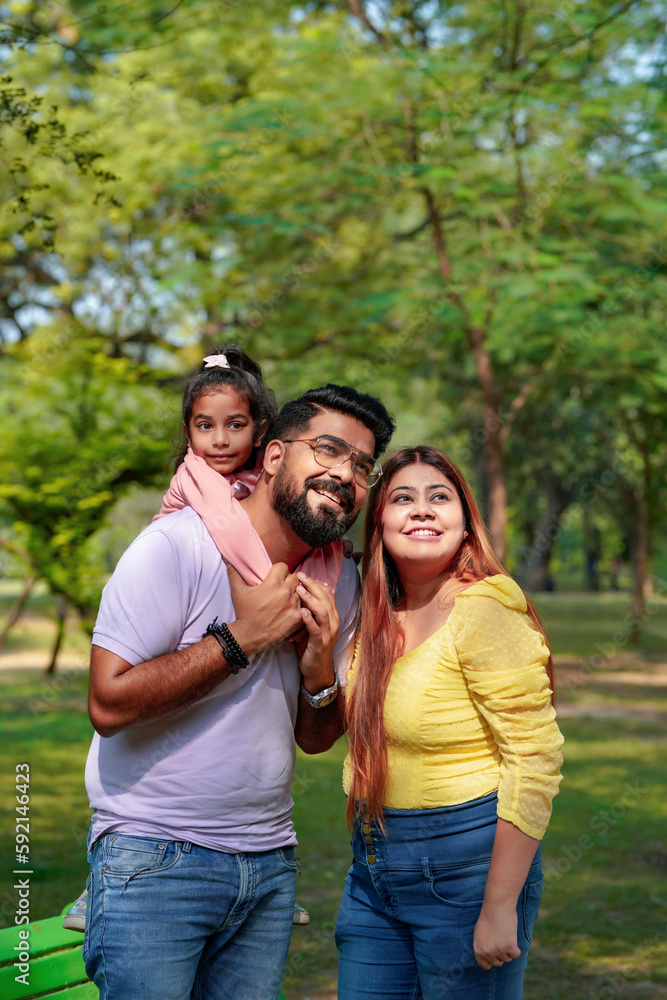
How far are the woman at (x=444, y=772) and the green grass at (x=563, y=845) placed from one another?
251 centimetres

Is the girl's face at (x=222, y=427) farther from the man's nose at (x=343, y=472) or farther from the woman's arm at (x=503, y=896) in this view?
the woman's arm at (x=503, y=896)

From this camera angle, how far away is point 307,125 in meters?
9.98

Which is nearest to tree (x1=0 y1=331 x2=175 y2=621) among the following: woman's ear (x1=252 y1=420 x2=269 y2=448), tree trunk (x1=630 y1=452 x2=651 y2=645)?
woman's ear (x1=252 y1=420 x2=269 y2=448)

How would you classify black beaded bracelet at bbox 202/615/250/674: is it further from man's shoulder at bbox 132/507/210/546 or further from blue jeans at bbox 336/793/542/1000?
blue jeans at bbox 336/793/542/1000

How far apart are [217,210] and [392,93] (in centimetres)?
426

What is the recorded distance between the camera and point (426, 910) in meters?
2.43

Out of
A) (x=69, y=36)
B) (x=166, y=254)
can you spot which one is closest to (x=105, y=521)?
(x=166, y=254)

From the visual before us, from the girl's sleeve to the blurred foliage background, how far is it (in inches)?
234

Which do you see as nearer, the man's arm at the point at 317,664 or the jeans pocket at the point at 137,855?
the jeans pocket at the point at 137,855

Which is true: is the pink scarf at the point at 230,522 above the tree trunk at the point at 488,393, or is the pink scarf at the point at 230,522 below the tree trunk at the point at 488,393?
below

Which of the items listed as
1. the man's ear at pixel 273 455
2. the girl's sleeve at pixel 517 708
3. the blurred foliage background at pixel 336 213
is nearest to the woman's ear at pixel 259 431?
the man's ear at pixel 273 455

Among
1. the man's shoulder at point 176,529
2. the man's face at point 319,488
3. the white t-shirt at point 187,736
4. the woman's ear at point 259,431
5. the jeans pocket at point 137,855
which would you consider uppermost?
the woman's ear at point 259,431

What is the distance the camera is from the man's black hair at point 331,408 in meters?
2.61

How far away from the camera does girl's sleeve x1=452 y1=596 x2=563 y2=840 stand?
2.32 metres
